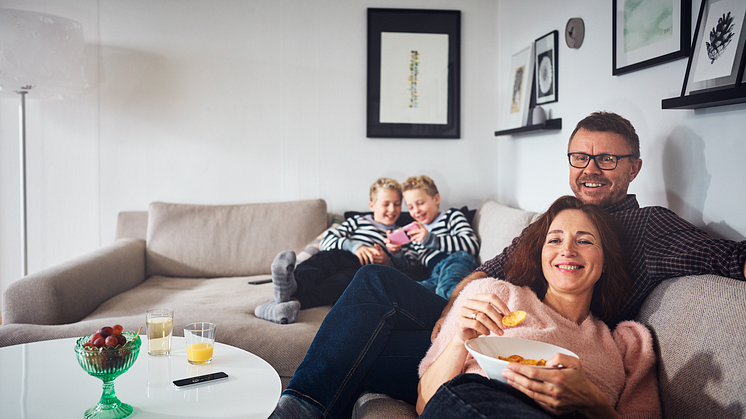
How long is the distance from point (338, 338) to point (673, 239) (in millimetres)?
872

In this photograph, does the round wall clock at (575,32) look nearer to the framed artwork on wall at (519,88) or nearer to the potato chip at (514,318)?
the framed artwork on wall at (519,88)

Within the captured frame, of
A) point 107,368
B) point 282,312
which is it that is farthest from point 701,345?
point 282,312

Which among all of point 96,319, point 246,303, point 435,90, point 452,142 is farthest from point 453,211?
point 96,319

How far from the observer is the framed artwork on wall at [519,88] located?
8.41ft

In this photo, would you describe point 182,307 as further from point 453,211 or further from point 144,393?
point 453,211

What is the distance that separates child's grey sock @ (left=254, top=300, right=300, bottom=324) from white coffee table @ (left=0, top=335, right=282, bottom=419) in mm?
528

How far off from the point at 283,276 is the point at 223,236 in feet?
3.21

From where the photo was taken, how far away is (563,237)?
1110 millimetres

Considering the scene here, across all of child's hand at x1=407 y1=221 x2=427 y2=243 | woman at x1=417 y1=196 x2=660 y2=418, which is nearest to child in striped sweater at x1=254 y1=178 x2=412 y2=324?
child's hand at x1=407 y1=221 x2=427 y2=243

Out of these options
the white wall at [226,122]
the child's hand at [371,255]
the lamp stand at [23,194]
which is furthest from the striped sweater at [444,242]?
the lamp stand at [23,194]

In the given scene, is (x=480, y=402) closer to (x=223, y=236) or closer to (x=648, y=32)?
(x=648, y=32)

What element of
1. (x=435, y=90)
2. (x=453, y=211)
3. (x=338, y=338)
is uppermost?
(x=435, y=90)

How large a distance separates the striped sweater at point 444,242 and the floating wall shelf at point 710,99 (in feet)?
3.67

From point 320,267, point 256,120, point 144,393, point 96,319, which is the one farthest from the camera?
point 256,120
